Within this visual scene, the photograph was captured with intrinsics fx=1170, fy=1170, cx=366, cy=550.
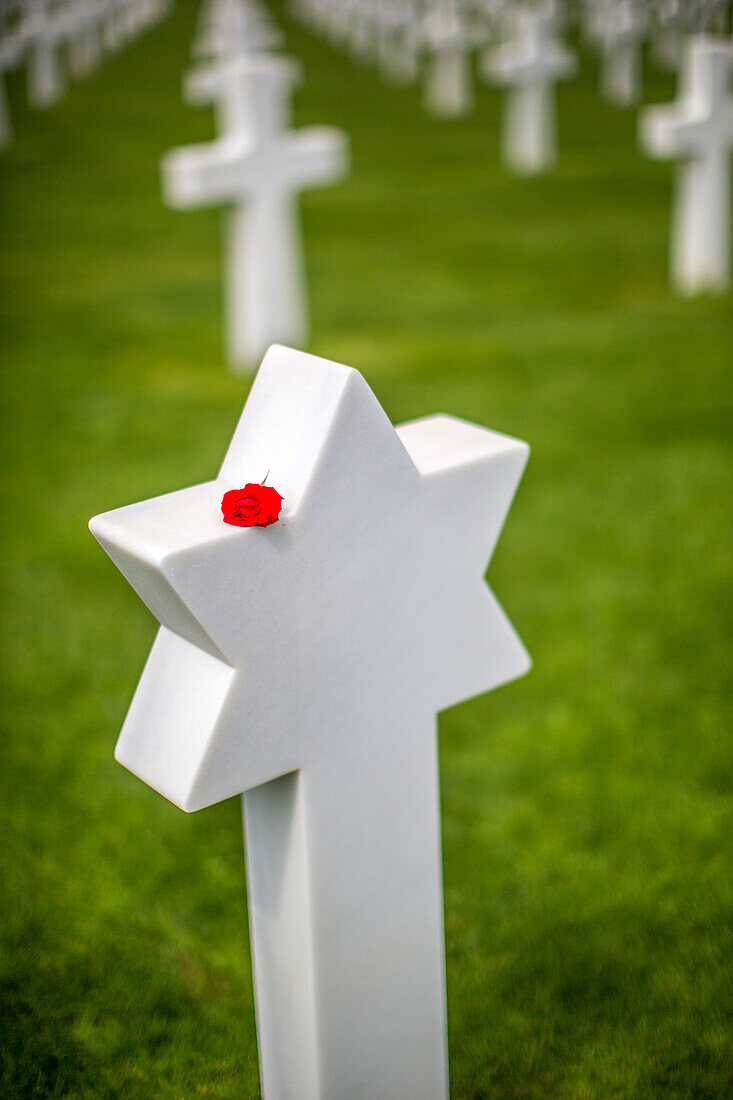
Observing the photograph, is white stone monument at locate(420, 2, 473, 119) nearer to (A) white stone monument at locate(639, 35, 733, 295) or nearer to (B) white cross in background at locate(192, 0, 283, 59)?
(B) white cross in background at locate(192, 0, 283, 59)

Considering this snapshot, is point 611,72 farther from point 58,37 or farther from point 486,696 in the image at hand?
point 486,696

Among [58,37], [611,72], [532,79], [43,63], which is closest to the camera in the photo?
[532,79]

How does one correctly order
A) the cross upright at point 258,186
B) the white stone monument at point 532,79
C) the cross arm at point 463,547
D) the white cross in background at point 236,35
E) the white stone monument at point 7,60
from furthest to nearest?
the white cross in background at point 236,35
the white stone monument at point 7,60
the white stone monument at point 532,79
the cross upright at point 258,186
the cross arm at point 463,547

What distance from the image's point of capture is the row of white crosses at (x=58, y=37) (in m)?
15.5

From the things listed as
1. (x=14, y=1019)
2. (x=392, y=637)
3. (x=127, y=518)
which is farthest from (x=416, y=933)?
(x=14, y=1019)

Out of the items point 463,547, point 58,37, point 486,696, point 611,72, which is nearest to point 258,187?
point 486,696

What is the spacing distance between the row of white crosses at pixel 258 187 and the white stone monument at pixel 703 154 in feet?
6.26

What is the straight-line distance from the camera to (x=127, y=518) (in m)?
1.33

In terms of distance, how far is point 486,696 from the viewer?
3156 mm

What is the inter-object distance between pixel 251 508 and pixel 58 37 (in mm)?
17784

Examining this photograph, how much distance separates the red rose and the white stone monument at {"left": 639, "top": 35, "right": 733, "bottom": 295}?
19.0ft

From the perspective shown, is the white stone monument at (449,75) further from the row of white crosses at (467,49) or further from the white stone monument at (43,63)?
the white stone monument at (43,63)

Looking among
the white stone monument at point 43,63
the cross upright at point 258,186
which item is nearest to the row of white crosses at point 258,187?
the cross upright at point 258,186

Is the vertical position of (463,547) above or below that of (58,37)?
above
